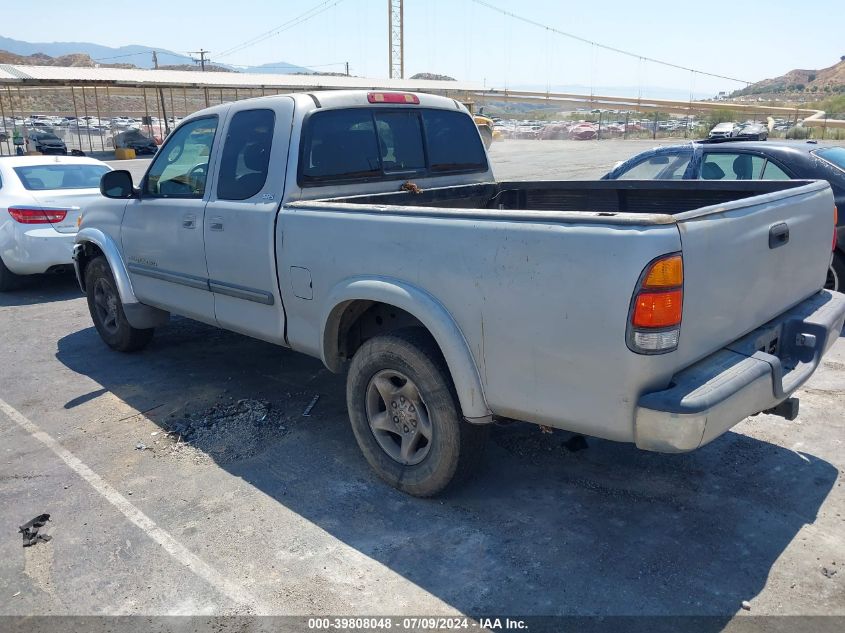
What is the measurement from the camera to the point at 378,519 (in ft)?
11.9

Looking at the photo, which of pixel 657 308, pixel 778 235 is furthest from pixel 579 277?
pixel 778 235

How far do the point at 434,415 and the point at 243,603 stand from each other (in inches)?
47.8

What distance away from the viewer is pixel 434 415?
3531 mm

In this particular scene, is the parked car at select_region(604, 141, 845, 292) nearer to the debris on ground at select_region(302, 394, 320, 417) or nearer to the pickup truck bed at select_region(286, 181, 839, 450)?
the pickup truck bed at select_region(286, 181, 839, 450)

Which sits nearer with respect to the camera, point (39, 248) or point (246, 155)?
point (246, 155)

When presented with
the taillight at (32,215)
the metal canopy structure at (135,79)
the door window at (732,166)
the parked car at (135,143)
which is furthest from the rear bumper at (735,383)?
the parked car at (135,143)

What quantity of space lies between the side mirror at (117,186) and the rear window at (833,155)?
20.0 feet

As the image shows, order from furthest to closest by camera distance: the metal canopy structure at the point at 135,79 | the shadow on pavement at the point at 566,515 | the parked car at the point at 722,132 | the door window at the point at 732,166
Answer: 1. the metal canopy structure at the point at 135,79
2. the parked car at the point at 722,132
3. the door window at the point at 732,166
4. the shadow on pavement at the point at 566,515

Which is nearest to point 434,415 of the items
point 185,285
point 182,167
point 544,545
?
point 544,545

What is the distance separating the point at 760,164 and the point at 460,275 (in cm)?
478

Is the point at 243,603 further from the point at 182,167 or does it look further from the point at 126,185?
the point at 126,185

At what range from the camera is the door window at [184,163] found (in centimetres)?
499

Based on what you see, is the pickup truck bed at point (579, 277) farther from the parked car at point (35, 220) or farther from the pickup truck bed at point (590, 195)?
the parked car at point (35, 220)

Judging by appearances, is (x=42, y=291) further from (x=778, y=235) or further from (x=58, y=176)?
(x=778, y=235)
